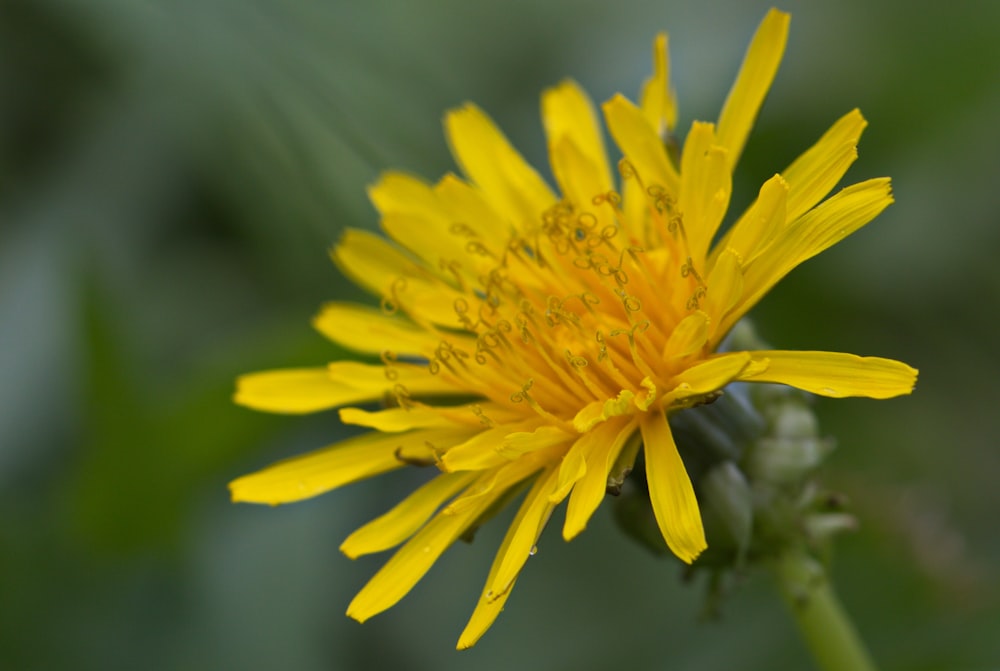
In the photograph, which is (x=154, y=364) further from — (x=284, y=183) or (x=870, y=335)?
(x=870, y=335)

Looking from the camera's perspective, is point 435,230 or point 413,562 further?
point 435,230

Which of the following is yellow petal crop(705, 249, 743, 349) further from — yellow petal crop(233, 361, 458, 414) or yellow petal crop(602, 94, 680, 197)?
yellow petal crop(233, 361, 458, 414)

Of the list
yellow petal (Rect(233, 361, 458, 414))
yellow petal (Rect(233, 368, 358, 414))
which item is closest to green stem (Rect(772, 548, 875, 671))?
yellow petal (Rect(233, 361, 458, 414))

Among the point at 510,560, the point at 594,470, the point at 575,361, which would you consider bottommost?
the point at 510,560

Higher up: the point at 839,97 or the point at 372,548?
the point at 839,97

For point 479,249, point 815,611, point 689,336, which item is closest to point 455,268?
point 479,249

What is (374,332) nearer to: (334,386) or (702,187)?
(334,386)

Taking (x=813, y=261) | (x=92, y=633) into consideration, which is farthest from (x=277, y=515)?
(x=813, y=261)
